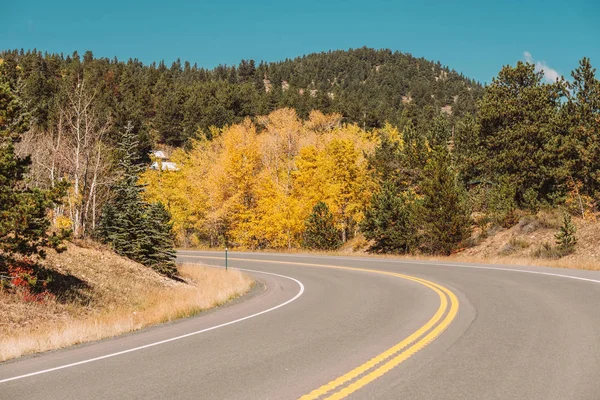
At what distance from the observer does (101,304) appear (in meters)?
15.7

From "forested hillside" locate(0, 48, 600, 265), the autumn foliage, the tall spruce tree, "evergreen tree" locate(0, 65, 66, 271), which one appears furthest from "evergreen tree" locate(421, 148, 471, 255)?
"evergreen tree" locate(0, 65, 66, 271)

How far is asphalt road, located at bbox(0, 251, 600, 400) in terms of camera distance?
5.25 meters

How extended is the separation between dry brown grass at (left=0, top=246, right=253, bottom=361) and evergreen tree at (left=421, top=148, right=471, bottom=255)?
44.7 feet

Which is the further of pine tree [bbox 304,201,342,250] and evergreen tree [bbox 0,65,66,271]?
pine tree [bbox 304,201,342,250]

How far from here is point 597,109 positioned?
29172 mm

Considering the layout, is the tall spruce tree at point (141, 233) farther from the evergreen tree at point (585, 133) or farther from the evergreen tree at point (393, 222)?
the evergreen tree at point (585, 133)

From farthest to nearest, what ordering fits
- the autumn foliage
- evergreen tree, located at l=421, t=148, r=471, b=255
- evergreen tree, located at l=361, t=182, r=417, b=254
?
the autumn foliage, evergreen tree, located at l=361, t=182, r=417, b=254, evergreen tree, located at l=421, t=148, r=471, b=255

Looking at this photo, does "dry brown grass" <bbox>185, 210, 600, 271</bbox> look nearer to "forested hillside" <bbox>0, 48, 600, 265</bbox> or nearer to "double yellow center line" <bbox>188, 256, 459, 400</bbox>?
"forested hillside" <bbox>0, 48, 600, 265</bbox>

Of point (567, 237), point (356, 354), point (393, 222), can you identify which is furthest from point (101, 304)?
point (567, 237)

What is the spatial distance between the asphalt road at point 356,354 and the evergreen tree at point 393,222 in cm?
1980

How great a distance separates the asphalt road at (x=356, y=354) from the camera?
5.25 metres

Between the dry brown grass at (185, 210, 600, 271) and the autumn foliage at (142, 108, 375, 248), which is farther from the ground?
the autumn foliage at (142, 108, 375, 248)

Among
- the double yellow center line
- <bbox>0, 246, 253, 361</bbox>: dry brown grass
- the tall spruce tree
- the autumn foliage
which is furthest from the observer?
the autumn foliage

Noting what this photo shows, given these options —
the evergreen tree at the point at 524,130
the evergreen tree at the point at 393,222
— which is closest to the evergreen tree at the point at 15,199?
the evergreen tree at the point at 393,222
